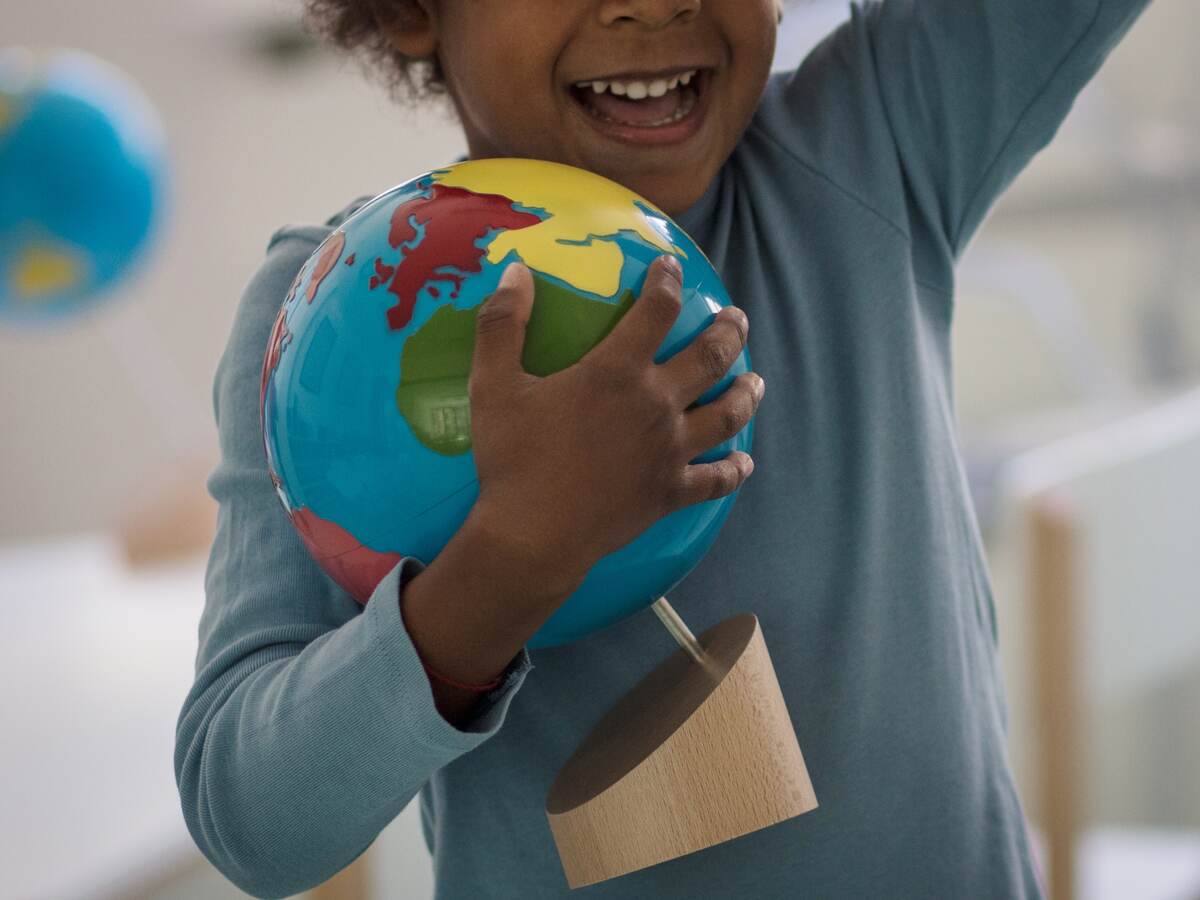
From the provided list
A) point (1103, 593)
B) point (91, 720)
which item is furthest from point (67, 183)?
point (1103, 593)

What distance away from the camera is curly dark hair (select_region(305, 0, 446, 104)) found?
1.00 m

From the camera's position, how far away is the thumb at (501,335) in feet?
1.91

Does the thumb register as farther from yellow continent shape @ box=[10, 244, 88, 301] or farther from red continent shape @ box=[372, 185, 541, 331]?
yellow continent shape @ box=[10, 244, 88, 301]

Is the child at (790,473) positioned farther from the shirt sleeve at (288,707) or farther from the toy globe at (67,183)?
the toy globe at (67,183)

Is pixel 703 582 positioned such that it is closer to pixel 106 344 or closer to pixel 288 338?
pixel 288 338

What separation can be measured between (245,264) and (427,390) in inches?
178

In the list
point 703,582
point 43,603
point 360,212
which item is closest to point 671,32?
point 360,212

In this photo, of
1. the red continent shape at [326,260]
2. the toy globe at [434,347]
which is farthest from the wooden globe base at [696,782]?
the red continent shape at [326,260]

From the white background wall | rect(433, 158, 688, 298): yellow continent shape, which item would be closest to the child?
rect(433, 158, 688, 298): yellow continent shape

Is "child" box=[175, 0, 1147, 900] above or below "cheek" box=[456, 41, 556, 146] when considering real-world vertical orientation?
below

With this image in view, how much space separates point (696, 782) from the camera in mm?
642

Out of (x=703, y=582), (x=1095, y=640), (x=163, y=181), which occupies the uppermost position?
(x=703, y=582)

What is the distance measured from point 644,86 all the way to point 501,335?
0.88ft

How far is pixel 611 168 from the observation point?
0.79m
